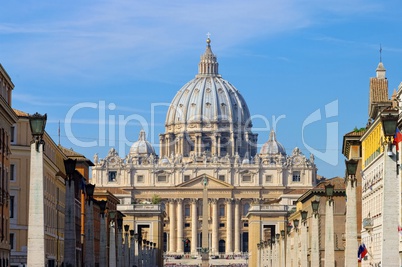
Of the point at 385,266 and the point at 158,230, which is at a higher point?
the point at 158,230

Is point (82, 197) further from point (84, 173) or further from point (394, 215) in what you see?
point (394, 215)

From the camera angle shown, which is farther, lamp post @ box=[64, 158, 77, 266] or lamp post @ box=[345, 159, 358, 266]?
lamp post @ box=[64, 158, 77, 266]

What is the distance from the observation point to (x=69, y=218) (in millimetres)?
45469

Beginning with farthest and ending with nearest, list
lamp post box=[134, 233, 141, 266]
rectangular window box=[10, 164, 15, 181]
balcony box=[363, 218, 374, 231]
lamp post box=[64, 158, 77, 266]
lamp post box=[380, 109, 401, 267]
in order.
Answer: lamp post box=[134, 233, 141, 266] → balcony box=[363, 218, 374, 231] → rectangular window box=[10, 164, 15, 181] → lamp post box=[64, 158, 77, 266] → lamp post box=[380, 109, 401, 267]

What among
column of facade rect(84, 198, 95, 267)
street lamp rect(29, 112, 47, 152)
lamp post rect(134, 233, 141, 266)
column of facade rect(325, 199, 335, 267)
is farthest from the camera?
lamp post rect(134, 233, 141, 266)

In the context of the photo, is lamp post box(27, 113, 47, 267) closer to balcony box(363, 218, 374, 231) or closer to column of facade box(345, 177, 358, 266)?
column of facade box(345, 177, 358, 266)

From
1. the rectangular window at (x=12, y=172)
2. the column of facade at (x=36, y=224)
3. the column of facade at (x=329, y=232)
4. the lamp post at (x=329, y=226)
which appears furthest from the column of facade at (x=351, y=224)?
the rectangular window at (x=12, y=172)

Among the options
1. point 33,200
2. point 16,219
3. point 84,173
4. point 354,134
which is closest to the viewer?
point 33,200

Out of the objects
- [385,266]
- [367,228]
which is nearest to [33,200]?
[385,266]

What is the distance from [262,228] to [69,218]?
149422 mm

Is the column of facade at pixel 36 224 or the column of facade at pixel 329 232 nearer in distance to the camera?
the column of facade at pixel 36 224

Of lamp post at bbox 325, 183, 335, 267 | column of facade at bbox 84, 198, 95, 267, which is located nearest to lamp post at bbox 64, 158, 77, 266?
lamp post at bbox 325, 183, 335, 267

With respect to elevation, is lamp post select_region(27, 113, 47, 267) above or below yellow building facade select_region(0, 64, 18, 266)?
below

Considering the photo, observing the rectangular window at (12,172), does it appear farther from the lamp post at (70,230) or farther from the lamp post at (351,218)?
the lamp post at (351,218)
